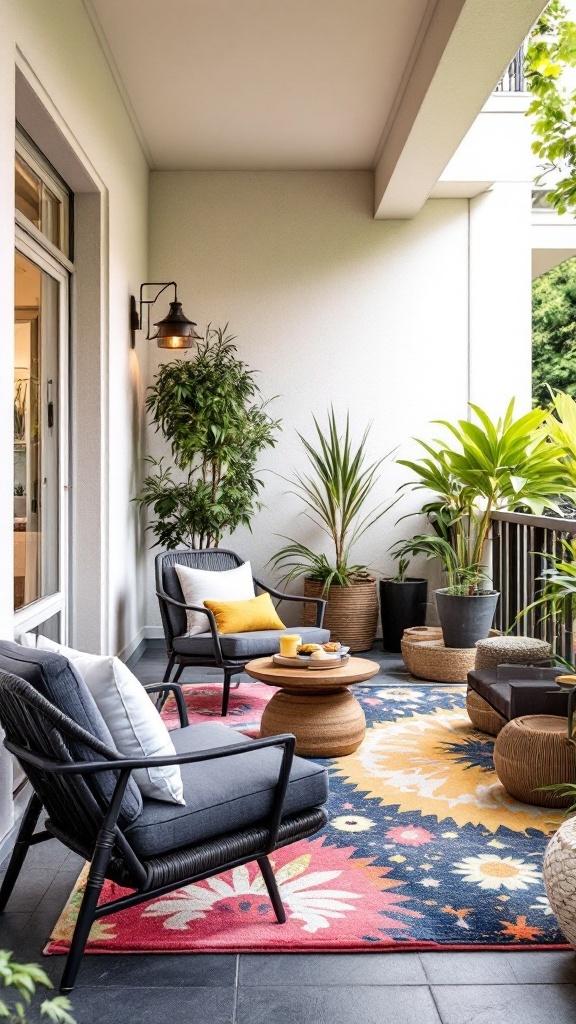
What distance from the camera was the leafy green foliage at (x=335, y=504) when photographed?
6035mm

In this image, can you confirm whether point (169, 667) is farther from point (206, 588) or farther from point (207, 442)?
point (207, 442)

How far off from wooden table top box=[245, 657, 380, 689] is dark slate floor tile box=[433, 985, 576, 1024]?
1568 millimetres

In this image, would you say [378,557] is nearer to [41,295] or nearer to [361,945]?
[41,295]

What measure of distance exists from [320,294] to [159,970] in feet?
17.3

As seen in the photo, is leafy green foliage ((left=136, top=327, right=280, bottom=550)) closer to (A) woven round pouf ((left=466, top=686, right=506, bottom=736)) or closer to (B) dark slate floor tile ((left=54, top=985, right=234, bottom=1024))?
(A) woven round pouf ((left=466, top=686, right=506, bottom=736))

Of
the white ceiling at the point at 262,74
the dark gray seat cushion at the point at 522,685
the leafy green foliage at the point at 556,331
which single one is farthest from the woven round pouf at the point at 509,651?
the leafy green foliage at the point at 556,331

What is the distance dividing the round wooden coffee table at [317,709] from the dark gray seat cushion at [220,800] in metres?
1.06

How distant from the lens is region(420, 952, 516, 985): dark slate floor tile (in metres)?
1.93

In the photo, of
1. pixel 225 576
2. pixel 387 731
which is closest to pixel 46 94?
pixel 225 576

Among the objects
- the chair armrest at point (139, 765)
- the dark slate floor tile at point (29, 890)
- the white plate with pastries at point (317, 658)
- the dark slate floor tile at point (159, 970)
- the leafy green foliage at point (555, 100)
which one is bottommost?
the dark slate floor tile at point (29, 890)

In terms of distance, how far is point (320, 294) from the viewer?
6.47 metres

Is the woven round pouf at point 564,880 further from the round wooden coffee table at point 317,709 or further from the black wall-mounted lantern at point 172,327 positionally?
the black wall-mounted lantern at point 172,327

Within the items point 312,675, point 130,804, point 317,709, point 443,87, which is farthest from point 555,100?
point 130,804

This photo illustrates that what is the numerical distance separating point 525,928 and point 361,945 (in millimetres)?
429
